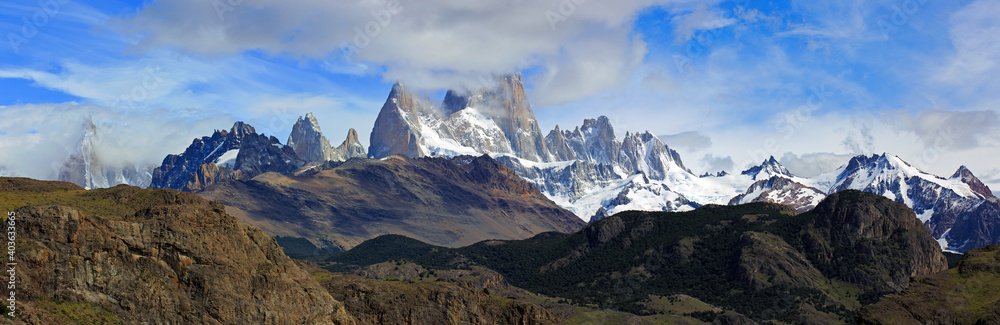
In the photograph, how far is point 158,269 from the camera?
136250 millimetres

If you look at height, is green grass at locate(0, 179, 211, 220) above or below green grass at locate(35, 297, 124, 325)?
above

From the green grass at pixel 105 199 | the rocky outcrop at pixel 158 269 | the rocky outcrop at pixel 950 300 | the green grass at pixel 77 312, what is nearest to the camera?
the green grass at pixel 77 312

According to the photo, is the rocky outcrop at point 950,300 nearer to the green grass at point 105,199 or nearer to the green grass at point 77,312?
the green grass at point 105,199

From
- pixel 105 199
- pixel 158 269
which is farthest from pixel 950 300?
pixel 105 199

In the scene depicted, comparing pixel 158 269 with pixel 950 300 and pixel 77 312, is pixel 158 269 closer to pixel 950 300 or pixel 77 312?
pixel 77 312

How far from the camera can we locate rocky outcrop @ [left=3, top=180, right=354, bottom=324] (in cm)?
12669

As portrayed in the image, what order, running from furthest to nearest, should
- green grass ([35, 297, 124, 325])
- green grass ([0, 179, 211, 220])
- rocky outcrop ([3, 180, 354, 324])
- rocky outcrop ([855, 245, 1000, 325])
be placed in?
green grass ([0, 179, 211, 220]) → rocky outcrop ([855, 245, 1000, 325]) → rocky outcrop ([3, 180, 354, 324]) → green grass ([35, 297, 124, 325])

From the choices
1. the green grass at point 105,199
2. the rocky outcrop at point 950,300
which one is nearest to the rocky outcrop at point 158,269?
the green grass at point 105,199

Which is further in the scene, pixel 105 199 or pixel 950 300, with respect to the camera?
pixel 105 199

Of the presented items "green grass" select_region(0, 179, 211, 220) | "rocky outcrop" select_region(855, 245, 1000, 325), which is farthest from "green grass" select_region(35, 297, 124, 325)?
"rocky outcrop" select_region(855, 245, 1000, 325)

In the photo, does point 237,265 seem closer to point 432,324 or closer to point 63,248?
point 63,248

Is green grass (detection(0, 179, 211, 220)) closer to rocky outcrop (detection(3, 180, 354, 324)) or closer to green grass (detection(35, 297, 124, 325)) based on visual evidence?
rocky outcrop (detection(3, 180, 354, 324))

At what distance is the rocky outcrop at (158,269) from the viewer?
126688mm

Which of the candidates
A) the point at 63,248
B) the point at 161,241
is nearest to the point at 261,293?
the point at 161,241
